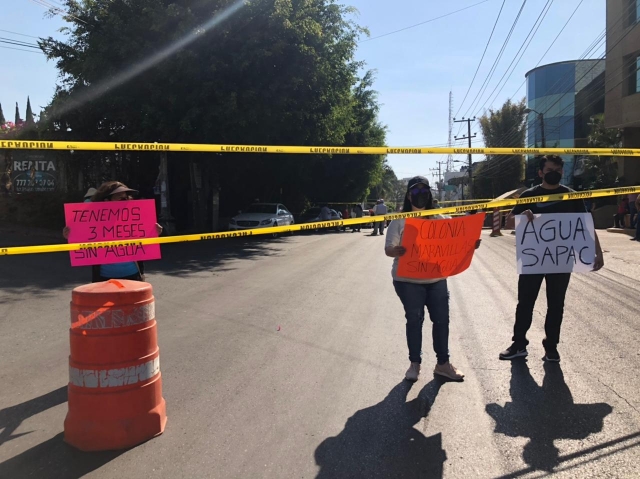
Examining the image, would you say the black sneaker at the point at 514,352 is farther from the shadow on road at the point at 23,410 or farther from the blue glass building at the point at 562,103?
the blue glass building at the point at 562,103

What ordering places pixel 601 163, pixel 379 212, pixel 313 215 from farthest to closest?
pixel 601 163 < pixel 313 215 < pixel 379 212

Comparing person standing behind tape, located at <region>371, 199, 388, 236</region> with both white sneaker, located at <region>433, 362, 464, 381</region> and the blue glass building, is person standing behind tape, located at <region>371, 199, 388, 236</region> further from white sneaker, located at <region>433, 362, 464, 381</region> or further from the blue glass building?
the blue glass building

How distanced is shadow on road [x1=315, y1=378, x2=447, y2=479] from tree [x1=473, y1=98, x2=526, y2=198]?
51650 mm

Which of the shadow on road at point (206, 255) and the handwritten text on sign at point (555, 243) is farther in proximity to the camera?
the shadow on road at point (206, 255)

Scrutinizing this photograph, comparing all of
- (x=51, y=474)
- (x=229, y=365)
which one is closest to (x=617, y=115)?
(x=229, y=365)

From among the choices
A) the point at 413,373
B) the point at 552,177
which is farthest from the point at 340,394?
the point at 552,177

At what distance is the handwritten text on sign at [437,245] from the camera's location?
441 cm

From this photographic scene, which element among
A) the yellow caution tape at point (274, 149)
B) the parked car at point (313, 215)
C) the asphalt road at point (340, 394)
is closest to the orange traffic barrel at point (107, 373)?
the asphalt road at point (340, 394)

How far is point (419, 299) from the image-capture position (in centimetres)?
449

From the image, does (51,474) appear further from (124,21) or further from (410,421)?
(124,21)

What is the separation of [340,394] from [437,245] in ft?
4.85

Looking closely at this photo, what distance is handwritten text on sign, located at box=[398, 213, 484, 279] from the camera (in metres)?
4.41

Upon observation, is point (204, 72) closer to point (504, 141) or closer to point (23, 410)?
point (23, 410)

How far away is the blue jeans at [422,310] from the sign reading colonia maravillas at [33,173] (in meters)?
19.3
